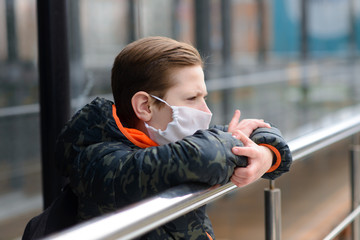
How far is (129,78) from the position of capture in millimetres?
1231

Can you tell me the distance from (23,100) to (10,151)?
0.34 metres

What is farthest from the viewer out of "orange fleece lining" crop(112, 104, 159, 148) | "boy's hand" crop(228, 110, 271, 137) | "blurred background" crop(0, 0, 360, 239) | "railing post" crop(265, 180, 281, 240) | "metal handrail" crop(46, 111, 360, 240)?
"blurred background" crop(0, 0, 360, 239)

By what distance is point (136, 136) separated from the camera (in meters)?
1.21

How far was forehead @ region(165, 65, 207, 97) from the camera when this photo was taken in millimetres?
1220

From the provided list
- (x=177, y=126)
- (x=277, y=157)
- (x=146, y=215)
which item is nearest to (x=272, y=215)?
(x=277, y=157)

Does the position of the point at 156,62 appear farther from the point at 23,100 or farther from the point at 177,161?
the point at 23,100

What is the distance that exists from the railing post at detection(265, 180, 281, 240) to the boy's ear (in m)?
0.53

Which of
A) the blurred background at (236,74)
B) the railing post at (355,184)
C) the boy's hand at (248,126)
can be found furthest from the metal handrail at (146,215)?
the railing post at (355,184)

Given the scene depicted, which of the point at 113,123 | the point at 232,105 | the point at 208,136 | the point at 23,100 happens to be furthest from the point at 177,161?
the point at 232,105

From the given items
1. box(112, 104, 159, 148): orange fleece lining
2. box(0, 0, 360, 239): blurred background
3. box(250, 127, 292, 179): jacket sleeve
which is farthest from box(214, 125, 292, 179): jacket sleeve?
box(0, 0, 360, 239): blurred background

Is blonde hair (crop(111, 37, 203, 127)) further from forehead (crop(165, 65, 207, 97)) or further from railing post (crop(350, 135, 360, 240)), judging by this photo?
railing post (crop(350, 135, 360, 240))

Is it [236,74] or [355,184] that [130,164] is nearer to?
[355,184]

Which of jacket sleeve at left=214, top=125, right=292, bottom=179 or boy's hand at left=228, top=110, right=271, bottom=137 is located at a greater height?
boy's hand at left=228, top=110, right=271, bottom=137

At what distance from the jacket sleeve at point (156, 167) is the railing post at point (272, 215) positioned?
496mm
